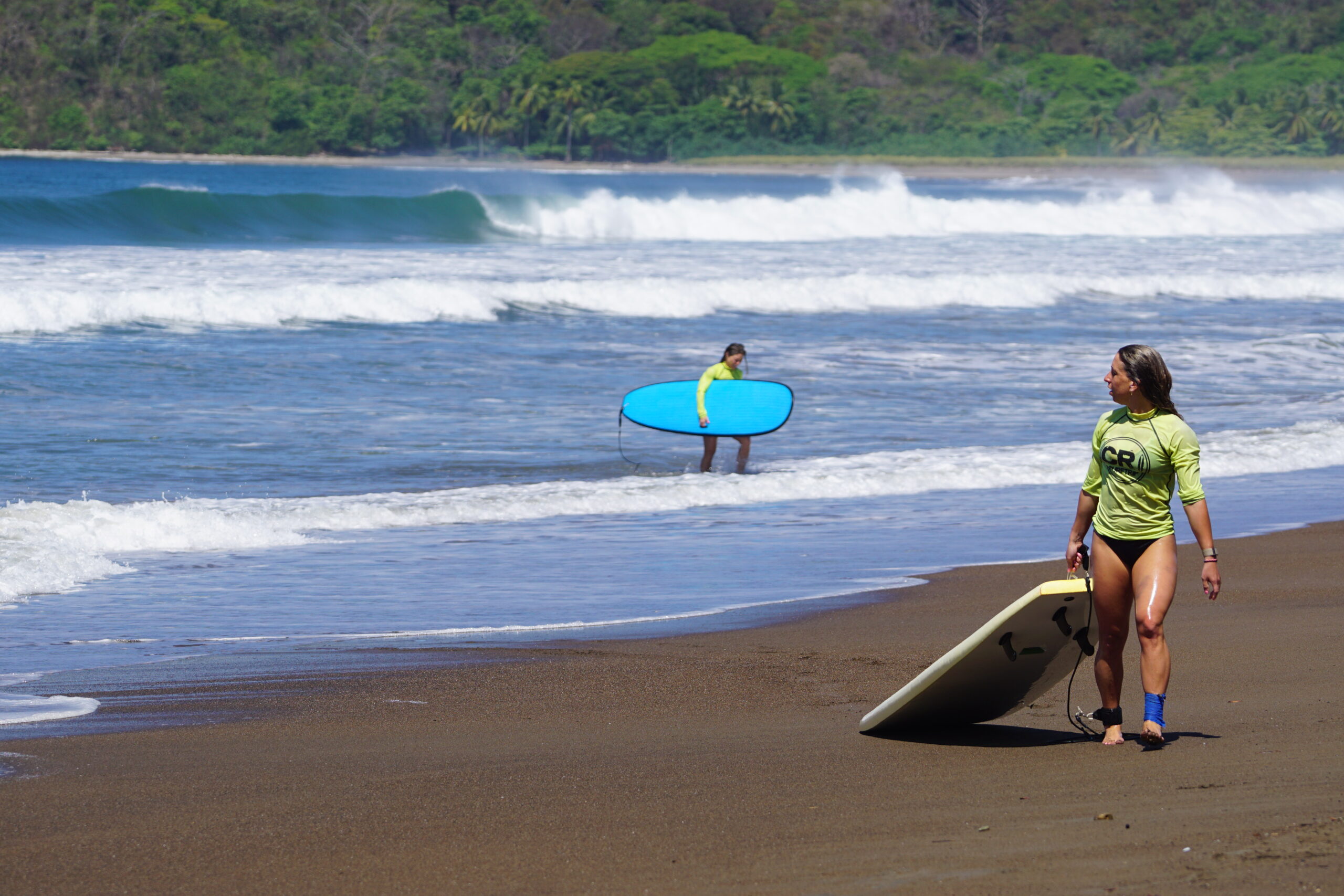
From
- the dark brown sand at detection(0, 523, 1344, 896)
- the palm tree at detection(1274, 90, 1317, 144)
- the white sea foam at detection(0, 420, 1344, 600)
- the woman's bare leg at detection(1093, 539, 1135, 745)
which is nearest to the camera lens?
the dark brown sand at detection(0, 523, 1344, 896)

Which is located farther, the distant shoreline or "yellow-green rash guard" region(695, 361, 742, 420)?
the distant shoreline

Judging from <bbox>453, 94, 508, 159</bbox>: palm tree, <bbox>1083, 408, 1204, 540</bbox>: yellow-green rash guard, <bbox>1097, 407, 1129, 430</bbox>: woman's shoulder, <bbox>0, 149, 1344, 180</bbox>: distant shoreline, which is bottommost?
<bbox>1083, 408, 1204, 540</bbox>: yellow-green rash guard

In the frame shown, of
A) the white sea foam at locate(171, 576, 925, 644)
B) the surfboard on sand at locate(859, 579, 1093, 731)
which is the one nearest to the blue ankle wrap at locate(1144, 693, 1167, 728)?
the surfboard on sand at locate(859, 579, 1093, 731)

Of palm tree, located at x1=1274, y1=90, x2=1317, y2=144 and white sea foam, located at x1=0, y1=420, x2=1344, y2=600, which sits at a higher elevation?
palm tree, located at x1=1274, y1=90, x2=1317, y2=144

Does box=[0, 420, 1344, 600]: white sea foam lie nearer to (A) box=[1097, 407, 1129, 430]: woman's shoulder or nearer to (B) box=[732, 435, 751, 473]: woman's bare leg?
(B) box=[732, 435, 751, 473]: woman's bare leg

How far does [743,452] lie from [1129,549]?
7061 mm

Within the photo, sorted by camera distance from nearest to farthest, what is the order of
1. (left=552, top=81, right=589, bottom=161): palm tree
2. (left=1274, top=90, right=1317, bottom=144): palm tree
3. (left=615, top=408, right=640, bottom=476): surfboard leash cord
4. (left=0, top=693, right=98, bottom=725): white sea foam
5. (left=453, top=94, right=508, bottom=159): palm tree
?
(left=0, top=693, right=98, bottom=725): white sea foam, (left=615, top=408, right=640, bottom=476): surfboard leash cord, (left=1274, top=90, right=1317, bottom=144): palm tree, (left=453, top=94, right=508, bottom=159): palm tree, (left=552, top=81, right=589, bottom=161): palm tree

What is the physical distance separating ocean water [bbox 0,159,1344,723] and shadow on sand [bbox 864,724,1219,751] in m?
1.95

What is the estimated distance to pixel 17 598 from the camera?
6.91 m

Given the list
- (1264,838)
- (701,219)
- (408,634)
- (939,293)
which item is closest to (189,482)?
(408,634)

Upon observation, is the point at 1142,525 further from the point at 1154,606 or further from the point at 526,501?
the point at 526,501

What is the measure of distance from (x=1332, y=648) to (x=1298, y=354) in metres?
14.0

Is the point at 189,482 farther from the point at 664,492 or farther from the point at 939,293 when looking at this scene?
the point at 939,293

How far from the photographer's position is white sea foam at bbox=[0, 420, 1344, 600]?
800 centimetres
